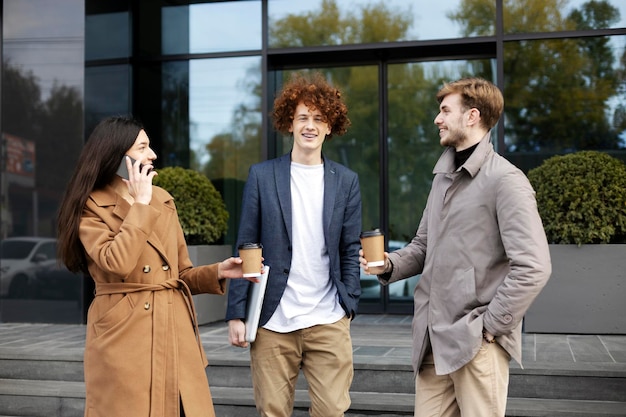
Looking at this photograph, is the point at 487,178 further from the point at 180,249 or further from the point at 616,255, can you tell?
the point at 616,255

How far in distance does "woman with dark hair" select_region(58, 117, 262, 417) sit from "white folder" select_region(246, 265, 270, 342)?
0.34 meters

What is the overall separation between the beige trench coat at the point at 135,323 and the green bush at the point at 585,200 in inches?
175

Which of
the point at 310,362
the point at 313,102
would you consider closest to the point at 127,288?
the point at 310,362

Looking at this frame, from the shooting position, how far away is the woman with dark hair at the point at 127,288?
3074 millimetres

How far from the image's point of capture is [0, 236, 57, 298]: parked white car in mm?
8203

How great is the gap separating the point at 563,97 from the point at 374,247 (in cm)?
574

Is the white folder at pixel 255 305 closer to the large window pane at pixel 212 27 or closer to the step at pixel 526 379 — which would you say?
the step at pixel 526 379

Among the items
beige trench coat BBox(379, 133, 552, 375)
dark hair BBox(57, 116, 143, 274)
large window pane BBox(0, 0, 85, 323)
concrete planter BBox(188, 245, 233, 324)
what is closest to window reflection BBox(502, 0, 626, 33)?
concrete planter BBox(188, 245, 233, 324)

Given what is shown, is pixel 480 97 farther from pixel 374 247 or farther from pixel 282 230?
pixel 282 230

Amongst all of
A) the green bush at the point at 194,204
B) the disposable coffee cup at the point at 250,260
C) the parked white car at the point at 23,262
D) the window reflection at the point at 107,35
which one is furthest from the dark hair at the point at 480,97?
the parked white car at the point at 23,262

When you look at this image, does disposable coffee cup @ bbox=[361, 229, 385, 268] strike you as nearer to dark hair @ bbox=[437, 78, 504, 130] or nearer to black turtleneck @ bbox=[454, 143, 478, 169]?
black turtleneck @ bbox=[454, 143, 478, 169]

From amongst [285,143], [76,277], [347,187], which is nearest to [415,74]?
[285,143]

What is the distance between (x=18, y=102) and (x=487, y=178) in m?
6.59

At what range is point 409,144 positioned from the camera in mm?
8922
